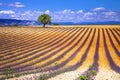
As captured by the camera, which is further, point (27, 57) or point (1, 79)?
point (27, 57)

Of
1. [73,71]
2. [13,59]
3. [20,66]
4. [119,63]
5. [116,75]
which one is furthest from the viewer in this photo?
[13,59]

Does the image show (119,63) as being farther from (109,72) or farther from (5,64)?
(5,64)

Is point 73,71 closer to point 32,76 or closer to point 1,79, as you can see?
point 32,76

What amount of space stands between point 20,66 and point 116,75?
792 centimetres

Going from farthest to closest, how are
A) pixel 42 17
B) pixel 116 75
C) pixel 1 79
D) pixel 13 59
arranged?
1. pixel 42 17
2. pixel 13 59
3. pixel 116 75
4. pixel 1 79

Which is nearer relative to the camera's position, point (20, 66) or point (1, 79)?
point (1, 79)

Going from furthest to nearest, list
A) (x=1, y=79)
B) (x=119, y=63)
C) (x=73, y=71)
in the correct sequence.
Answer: (x=119, y=63) → (x=73, y=71) → (x=1, y=79)

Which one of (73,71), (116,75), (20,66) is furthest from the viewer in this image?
(20,66)

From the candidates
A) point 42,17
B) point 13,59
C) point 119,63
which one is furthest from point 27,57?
point 42,17

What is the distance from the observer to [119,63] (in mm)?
20109

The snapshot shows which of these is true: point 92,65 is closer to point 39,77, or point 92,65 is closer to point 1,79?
point 39,77

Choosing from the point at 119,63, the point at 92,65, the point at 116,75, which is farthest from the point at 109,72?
the point at 119,63

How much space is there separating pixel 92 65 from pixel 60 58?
419cm

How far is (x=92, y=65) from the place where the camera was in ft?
62.1
